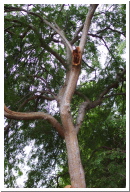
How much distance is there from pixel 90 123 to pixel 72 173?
2340 mm

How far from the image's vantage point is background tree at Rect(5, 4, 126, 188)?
539 cm

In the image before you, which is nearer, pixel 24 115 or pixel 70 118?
pixel 24 115

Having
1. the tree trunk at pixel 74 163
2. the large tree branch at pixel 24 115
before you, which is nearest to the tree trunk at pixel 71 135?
the tree trunk at pixel 74 163

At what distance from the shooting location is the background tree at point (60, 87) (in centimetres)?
539

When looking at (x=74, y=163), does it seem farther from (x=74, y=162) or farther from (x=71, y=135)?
(x=71, y=135)

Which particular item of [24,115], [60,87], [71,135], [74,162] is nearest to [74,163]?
[74,162]

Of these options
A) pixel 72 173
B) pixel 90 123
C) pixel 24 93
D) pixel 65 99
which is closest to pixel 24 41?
pixel 24 93

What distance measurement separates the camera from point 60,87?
20.4 feet

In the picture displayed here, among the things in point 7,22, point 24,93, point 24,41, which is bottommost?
point 24,93

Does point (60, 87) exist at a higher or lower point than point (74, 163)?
higher

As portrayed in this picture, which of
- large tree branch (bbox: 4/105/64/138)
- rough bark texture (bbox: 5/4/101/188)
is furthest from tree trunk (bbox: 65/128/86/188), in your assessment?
large tree branch (bbox: 4/105/64/138)
